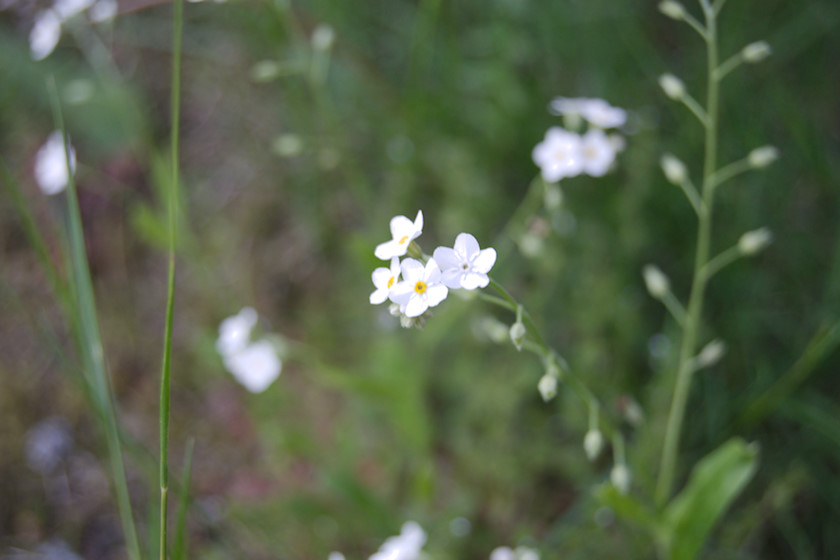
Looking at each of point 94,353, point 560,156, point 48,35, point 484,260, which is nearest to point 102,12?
point 48,35

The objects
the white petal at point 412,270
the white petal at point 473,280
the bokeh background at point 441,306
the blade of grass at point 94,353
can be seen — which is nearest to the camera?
the white petal at point 473,280

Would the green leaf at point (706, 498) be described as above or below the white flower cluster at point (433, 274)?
below

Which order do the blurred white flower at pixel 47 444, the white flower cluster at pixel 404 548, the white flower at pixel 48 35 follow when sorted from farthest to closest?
1. the blurred white flower at pixel 47 444
2. the white flower at pixel 48 35
3. the white flower cluster at pixel 404 548

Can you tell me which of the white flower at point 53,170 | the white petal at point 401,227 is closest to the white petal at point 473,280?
the white petal at point 401,227

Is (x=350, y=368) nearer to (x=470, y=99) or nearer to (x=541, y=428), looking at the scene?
(x=541, y=428)

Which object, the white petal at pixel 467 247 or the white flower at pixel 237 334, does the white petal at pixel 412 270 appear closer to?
the white petal at pixel 467 247

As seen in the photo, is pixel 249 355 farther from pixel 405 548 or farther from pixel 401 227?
pixel 401 227

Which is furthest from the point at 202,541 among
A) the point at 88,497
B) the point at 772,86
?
the point at 772,86
